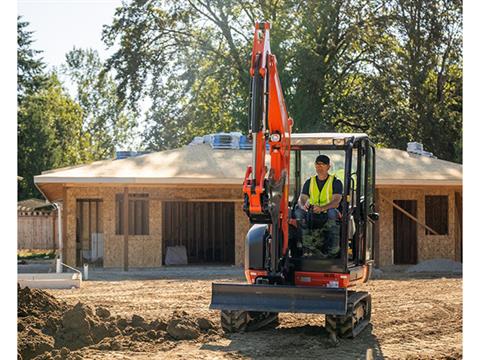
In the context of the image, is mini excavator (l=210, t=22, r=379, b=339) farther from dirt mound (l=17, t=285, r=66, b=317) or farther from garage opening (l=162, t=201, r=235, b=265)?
garage opening (l=162, t=201, r=235, b=265)

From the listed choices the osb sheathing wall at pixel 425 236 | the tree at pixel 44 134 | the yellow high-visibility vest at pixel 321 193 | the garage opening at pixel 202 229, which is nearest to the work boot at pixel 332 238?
the yellow high-visibility vest at pixel 321 193

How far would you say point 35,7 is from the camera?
726 inches

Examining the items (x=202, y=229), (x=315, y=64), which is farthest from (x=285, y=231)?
(x=315, y=64)

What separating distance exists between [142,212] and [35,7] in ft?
19.8

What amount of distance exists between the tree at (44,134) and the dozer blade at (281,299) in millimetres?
23521

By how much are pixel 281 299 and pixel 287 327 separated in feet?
5.52

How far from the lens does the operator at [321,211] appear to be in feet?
31.1

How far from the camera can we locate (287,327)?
34.8ft

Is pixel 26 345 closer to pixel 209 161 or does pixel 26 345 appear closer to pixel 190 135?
pixel 209 161

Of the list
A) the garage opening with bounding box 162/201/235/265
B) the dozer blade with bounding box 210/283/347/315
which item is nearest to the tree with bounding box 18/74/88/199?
the garage opening with bounding box 162/201/235/265

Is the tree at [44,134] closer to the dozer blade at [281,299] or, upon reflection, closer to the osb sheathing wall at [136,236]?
the osb sheathing wall at [136,236]

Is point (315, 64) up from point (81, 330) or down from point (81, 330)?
up

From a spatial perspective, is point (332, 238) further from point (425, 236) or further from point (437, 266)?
point (425, 236)
